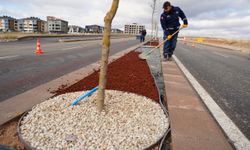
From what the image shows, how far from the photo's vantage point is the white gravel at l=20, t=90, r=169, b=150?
1.83 metres

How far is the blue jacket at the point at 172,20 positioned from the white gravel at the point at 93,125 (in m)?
4.89

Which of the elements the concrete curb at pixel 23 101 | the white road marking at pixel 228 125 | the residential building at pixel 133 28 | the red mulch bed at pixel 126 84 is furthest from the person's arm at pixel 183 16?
the residential building at pixel 133 28

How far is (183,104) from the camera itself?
292cm

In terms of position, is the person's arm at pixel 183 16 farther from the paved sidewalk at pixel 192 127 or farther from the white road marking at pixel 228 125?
the paved sidewalk at pixel 192 127

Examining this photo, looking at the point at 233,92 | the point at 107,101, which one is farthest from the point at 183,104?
the point at 233,92

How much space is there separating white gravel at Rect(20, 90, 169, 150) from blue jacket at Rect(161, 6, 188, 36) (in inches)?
192

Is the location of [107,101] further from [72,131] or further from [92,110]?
[72,131]

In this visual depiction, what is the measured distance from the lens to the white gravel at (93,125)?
6.02 ft

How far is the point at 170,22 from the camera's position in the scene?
7.12m

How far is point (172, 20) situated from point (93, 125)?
591 cm

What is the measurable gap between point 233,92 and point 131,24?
156043 mm

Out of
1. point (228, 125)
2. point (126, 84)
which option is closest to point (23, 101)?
point (126, 84)

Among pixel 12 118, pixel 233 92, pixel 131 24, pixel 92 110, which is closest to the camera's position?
pixel 12 118

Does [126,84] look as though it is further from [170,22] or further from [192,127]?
[170,22]
